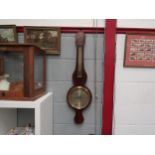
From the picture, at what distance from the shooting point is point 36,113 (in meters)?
1.18

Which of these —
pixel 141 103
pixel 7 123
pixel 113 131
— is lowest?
pixel 113 131

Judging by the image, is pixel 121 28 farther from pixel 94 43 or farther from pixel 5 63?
pixel 5 63

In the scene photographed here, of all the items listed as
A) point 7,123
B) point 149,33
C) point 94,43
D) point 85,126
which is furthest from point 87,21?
point 7,123

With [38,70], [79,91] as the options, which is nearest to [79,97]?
[79,91]

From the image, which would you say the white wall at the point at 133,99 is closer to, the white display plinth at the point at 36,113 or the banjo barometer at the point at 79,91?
the banjo barometer at the point at 79,91

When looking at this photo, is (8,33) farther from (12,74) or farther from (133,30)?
(133,30)

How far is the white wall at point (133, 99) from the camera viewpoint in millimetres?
1554

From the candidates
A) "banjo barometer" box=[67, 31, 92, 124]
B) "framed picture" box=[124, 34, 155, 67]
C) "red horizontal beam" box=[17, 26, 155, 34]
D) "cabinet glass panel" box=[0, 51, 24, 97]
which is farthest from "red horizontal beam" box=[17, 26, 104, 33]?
"cabinet glass panel" box=[0, 51, 24, 97]

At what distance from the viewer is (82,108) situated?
1542 millimetres

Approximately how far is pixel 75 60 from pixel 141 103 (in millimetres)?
622

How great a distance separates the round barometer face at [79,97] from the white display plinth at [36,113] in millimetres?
157

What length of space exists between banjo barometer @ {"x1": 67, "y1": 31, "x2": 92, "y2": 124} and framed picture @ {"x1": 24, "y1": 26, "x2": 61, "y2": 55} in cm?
17

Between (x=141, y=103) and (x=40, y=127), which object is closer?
(x=40, y=127)

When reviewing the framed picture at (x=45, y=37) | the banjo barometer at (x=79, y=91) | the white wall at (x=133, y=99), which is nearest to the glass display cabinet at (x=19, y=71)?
the framed picture at (x=45, y=37)
